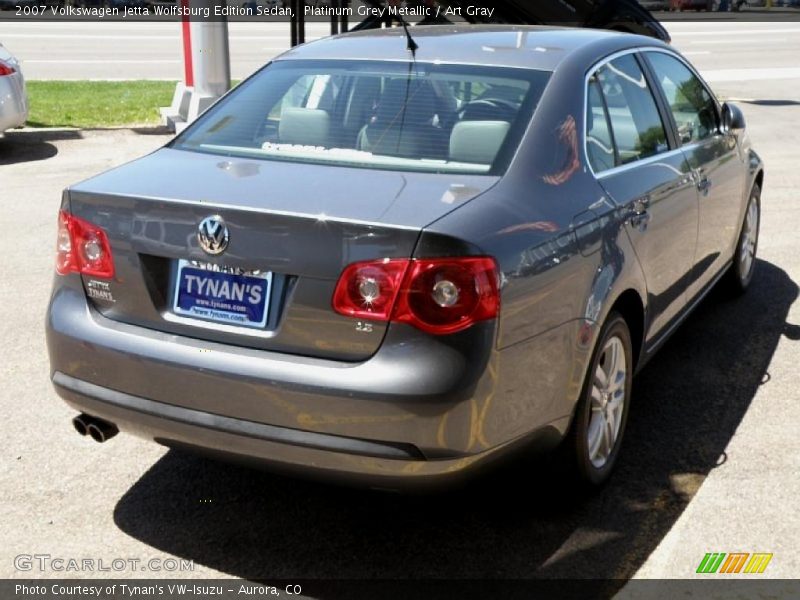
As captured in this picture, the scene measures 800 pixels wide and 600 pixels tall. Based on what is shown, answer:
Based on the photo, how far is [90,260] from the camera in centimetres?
343

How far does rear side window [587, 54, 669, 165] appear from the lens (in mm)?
4160

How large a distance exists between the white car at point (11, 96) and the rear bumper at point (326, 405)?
8193mm

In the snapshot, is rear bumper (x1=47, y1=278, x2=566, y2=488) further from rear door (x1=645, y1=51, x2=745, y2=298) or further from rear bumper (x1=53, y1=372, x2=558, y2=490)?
rear door (x1=645, y1=51, x2=745, y2=298)

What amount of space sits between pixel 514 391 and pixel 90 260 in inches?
56.6

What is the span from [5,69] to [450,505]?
871cm

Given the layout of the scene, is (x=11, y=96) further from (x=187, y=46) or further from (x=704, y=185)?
(x=704, y=185)

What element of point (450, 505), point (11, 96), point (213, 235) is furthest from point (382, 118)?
point (11, 96)

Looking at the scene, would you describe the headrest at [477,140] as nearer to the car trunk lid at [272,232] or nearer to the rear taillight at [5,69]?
the car trunk lid at [272,232]

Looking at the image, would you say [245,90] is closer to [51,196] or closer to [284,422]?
[284,422]

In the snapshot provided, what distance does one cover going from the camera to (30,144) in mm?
11430

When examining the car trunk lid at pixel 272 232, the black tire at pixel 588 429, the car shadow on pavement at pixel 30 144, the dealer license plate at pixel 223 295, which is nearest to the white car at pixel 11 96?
the car shadow on pavement at pixel 30 144

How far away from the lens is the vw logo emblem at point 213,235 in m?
3.14

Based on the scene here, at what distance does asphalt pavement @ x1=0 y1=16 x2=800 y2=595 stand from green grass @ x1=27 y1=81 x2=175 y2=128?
25.8 ft

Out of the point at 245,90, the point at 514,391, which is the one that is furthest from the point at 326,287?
the point at 245,90
